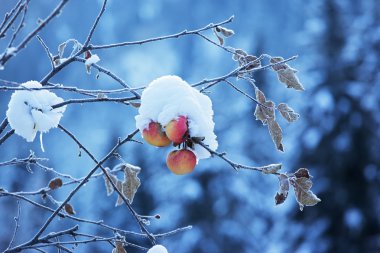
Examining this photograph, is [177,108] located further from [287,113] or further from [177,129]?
[287,113]

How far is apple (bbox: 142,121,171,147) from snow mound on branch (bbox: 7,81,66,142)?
24 cm

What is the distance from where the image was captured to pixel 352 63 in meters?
10.6

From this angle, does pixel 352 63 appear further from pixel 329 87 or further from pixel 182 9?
pixel 182 9

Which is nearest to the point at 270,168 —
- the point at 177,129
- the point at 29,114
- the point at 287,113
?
the point at 287,113

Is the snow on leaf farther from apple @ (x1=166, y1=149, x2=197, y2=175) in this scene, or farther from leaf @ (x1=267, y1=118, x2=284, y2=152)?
apple @ (x1=166, y1=149, x2=197, y2=175)

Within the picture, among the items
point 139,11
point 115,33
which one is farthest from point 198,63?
point 139,11

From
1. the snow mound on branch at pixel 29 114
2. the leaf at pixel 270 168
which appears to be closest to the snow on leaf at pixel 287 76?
the leaf at pixel 270 168

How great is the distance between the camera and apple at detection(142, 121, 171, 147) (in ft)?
4.33

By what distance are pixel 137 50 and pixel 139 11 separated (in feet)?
11.5

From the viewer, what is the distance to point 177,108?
4.31 feet

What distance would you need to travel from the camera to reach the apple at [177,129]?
1.27 m

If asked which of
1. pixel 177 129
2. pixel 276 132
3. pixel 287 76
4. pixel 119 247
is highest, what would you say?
pixel 287 76

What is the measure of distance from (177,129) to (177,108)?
0.06m

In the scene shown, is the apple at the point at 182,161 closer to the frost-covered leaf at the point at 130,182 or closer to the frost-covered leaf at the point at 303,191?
the frost-covered leaf at the point at 303,191
